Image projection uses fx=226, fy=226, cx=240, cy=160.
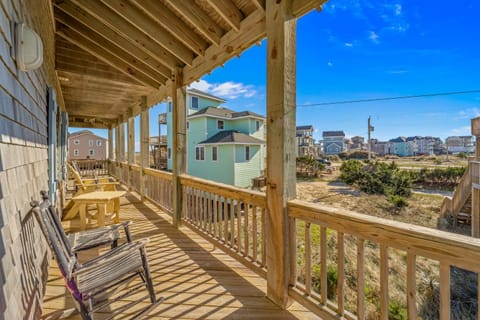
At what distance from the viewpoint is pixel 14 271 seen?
1.17 m

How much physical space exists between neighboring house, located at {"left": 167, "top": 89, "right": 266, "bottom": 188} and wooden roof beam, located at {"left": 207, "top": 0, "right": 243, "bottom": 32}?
10.1 meters

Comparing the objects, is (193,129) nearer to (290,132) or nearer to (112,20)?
(112,20)

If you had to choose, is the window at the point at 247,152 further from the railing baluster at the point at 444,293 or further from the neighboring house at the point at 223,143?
the railing baluster at the point at 444,293

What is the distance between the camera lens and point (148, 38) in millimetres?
3361

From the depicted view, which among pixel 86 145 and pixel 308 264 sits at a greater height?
pixel 86 145

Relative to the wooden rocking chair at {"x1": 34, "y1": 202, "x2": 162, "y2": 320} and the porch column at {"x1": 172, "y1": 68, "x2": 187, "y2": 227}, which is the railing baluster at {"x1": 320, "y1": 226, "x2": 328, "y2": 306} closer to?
the wooden rocking chair at {"x1": 34, "y1": 202, "x2": 162, "y2": 320}

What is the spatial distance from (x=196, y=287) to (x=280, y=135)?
5.56 ft

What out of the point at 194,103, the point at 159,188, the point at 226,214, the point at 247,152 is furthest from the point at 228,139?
the point at 226,214

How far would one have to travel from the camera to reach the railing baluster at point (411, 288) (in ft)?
4.05

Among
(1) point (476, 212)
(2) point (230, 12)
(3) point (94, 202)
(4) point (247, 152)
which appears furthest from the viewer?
(4) point (247, 152)

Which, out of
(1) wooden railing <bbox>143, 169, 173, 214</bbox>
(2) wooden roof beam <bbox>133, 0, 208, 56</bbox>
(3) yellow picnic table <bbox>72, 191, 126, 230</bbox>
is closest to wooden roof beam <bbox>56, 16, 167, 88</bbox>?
(2) wooden roof beam <bbox>133, 0, 208, 56</bbox>

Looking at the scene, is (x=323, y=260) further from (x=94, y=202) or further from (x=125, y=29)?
(x=125, y=29)

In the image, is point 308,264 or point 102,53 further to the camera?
point 102,53

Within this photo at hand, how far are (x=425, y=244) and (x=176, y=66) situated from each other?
393 cm
